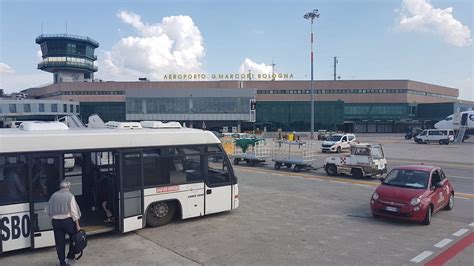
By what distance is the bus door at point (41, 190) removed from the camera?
27.9 ft

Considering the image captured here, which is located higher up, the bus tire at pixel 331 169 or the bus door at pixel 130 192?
the bus door at pixel 130 192

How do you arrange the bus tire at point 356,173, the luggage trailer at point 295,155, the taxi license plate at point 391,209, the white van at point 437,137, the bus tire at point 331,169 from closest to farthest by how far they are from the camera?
Result: the taxi license plate at point 391,209
the bus tire at point 356,173
the bus tire at point 331,169
the luggage trailer at point 295,155
the white van at point 437,137

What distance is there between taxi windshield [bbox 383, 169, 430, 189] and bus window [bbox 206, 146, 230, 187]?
5.25 meters

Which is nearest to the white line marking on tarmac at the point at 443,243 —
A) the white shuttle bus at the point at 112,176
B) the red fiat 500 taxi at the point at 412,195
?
the red fiat 500 taxi at the point at 412,195

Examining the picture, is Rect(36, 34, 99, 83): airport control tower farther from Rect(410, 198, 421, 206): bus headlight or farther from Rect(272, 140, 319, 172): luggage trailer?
Rect(410, 198, 421, 206): bus headlight

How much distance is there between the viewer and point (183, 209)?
10.9 meters

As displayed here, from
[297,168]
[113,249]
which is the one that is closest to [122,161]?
[113,249]

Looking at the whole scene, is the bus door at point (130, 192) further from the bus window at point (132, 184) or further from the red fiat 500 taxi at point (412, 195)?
the red fiat 500 taxi at point (412, 195)

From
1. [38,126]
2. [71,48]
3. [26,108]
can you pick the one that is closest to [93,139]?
[38,126]

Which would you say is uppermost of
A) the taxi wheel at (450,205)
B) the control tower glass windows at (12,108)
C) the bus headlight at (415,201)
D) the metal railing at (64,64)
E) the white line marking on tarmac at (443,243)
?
the metal railing at (64,64)

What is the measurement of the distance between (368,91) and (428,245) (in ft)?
321

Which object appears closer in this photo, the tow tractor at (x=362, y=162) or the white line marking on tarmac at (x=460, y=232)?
the white line marking on tarmac at (x=460, y=232)

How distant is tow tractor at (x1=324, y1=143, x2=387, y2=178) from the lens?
20.2 metres


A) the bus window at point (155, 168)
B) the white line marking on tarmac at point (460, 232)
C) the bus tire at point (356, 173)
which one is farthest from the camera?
the bus tire at point (356, 173)
